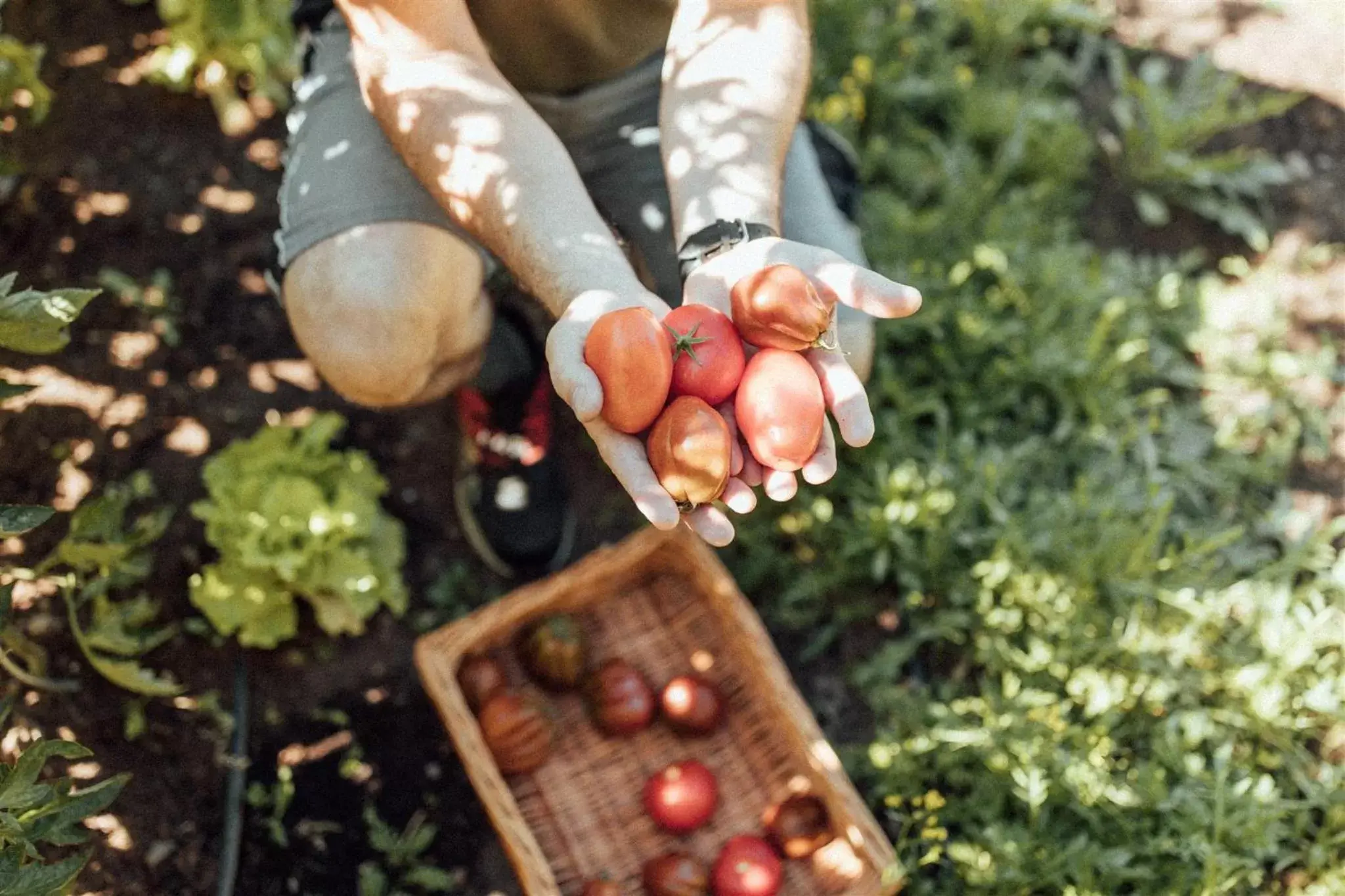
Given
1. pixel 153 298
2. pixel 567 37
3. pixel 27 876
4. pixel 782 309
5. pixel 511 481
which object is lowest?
pixel 511 481

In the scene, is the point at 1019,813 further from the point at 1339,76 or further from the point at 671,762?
the point at 1339,76

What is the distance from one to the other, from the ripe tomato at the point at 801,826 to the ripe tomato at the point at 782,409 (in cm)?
88

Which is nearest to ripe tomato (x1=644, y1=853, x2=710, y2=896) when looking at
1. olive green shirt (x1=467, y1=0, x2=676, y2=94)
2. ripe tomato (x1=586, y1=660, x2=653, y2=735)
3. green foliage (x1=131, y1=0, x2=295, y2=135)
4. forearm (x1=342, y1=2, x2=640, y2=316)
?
ripe tomato (x1=586, y1=660, x2=653, y2=735)

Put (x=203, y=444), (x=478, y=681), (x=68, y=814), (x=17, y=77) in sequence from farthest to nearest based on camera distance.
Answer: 1. (x=203, y=444)
2. (x=17, y=77)
3. (x=478, y=681)
4. (x=68, y=814)

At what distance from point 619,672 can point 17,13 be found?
274 centimetres

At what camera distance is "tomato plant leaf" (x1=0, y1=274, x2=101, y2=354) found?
5.91ft

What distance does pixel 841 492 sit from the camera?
9.78 feet

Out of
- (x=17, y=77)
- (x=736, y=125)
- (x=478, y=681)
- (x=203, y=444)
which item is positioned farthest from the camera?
(x=203, y=444)

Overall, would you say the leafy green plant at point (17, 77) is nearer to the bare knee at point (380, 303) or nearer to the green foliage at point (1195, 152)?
→ the bare knee at point (380, 303)

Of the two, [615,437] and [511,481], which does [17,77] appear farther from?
[615,437]

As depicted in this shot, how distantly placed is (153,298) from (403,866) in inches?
66.8

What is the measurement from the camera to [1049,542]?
2.77 metres

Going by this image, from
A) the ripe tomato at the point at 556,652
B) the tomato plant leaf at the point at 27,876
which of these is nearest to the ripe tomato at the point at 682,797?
the ripe tomato at the point at 556,652

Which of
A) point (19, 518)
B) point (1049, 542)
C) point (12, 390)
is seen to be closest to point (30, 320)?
point (12, 390)
